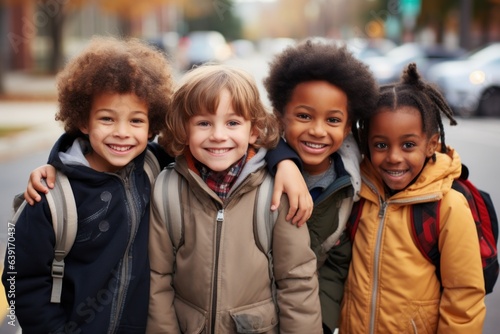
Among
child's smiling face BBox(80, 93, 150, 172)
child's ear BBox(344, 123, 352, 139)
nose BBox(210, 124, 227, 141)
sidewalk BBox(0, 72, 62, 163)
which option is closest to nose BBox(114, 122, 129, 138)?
child's smiling face BBox(80, 93, 150, 172)

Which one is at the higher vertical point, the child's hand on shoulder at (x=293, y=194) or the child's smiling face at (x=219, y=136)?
the child's smiling face at (x=219, y=136)

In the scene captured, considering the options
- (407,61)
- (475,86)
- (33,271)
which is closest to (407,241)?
(33,271)

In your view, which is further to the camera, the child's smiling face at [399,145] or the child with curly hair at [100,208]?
the child's smiling face at [399,145]

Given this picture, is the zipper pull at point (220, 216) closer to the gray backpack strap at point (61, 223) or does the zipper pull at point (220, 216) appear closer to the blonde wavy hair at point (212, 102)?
the blonde wavy hair at point (212, 102)

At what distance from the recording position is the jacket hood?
2.59m

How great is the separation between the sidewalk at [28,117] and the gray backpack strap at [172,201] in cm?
652

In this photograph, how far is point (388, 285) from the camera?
2607 mm

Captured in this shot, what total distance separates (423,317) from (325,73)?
3.49 feet

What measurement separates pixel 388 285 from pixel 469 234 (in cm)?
38

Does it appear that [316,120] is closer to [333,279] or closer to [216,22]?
[333,279]

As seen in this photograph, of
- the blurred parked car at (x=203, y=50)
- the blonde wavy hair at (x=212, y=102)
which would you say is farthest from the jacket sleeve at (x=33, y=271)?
the blurred parked car at (x=203, y=50)

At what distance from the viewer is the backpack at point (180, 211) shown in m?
2.45

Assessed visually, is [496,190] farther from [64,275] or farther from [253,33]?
[253,33]

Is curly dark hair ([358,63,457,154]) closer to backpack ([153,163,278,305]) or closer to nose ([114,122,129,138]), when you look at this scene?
backpack ([153,163,278,305])
